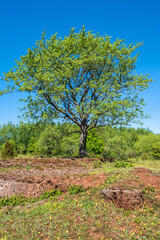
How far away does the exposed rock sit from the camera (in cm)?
790

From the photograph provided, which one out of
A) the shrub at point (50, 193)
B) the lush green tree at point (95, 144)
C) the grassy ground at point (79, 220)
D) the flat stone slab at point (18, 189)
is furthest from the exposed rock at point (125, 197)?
the lush green tree at point (95, 144)

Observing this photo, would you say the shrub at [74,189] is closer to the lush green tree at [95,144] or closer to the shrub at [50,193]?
the shrub at [50,193]

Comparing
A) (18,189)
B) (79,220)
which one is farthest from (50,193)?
(79,220)

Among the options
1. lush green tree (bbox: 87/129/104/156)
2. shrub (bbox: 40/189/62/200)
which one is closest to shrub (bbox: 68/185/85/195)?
shrub (bbox: 40/189/62/200)

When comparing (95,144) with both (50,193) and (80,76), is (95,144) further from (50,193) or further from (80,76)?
(50,193)

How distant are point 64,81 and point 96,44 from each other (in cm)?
584

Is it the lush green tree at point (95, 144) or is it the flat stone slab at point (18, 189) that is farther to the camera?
the lush green tree at point (95, 144)

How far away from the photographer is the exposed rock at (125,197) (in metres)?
7.90

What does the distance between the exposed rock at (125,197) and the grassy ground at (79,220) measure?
9.1 inches

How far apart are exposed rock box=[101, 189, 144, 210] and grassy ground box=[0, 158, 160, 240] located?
23cm

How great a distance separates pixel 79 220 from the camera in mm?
6875

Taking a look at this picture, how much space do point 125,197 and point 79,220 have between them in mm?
2408

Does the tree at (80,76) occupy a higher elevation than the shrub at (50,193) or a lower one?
higher

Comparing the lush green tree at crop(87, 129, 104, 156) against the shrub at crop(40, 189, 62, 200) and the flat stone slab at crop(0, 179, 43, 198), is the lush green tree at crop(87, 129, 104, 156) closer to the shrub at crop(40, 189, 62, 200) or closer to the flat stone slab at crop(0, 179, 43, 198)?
the flat stone slab at crop(0, 179, 43, 198)
